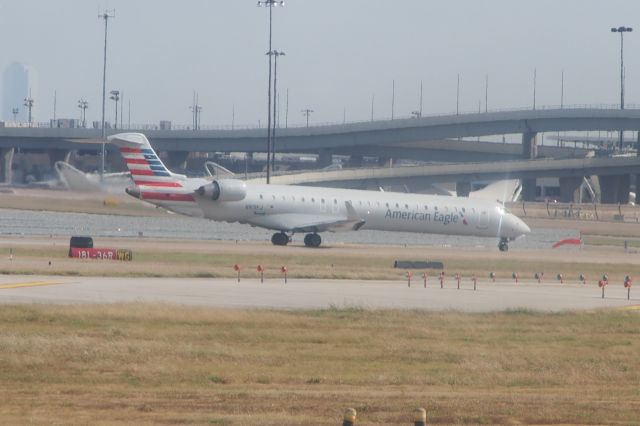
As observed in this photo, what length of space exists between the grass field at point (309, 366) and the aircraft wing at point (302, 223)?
3068 cm


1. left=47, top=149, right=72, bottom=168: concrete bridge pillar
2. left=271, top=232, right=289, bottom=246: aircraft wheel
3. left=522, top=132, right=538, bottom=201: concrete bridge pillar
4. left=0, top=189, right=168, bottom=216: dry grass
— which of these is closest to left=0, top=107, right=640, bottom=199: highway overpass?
left=522, top=132, right=538, bottom=201: concrete bridge pillar

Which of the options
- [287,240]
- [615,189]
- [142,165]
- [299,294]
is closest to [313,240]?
[287,240]

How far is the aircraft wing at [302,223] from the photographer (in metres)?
65.8

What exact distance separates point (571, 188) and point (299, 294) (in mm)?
102394

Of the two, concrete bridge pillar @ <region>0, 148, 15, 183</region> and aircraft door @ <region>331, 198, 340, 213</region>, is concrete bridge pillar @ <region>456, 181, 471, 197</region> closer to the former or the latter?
concrete bridge pillar @ <region>0, 148, 15, 183</region>

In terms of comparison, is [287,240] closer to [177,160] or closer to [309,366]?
[309,366]

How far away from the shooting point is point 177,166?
149 m

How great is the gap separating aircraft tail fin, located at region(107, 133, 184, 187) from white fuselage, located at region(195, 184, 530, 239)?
210 cm

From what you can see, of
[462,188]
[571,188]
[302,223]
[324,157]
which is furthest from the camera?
[324,157]

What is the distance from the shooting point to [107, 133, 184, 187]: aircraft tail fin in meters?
62.6

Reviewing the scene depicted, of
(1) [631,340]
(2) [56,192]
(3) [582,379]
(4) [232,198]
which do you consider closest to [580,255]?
(4) [232,198]

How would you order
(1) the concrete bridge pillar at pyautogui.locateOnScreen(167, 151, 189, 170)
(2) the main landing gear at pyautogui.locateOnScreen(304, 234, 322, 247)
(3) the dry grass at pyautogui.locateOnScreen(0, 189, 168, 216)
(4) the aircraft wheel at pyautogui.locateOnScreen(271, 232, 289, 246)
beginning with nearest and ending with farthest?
(3) the dry grass at pyautogui.locateOnScreen(0, 189, 168, 216) < (2) the main landing gear at pyautogui.locateOnScreen(304, 234, 322, 247) < (4) the aircraft wheel at pyautogui.locateOnScreen(271, 232, 289, 246) < (1) the concrete bridge pillar at pyautogui.locateOnScreen(167, 151, 189, 170)

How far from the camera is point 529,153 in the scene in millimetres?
145250

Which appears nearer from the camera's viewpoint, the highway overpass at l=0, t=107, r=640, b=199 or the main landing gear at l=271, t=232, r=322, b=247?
the main landing gear at l=271, t=232, r=322, b=247
